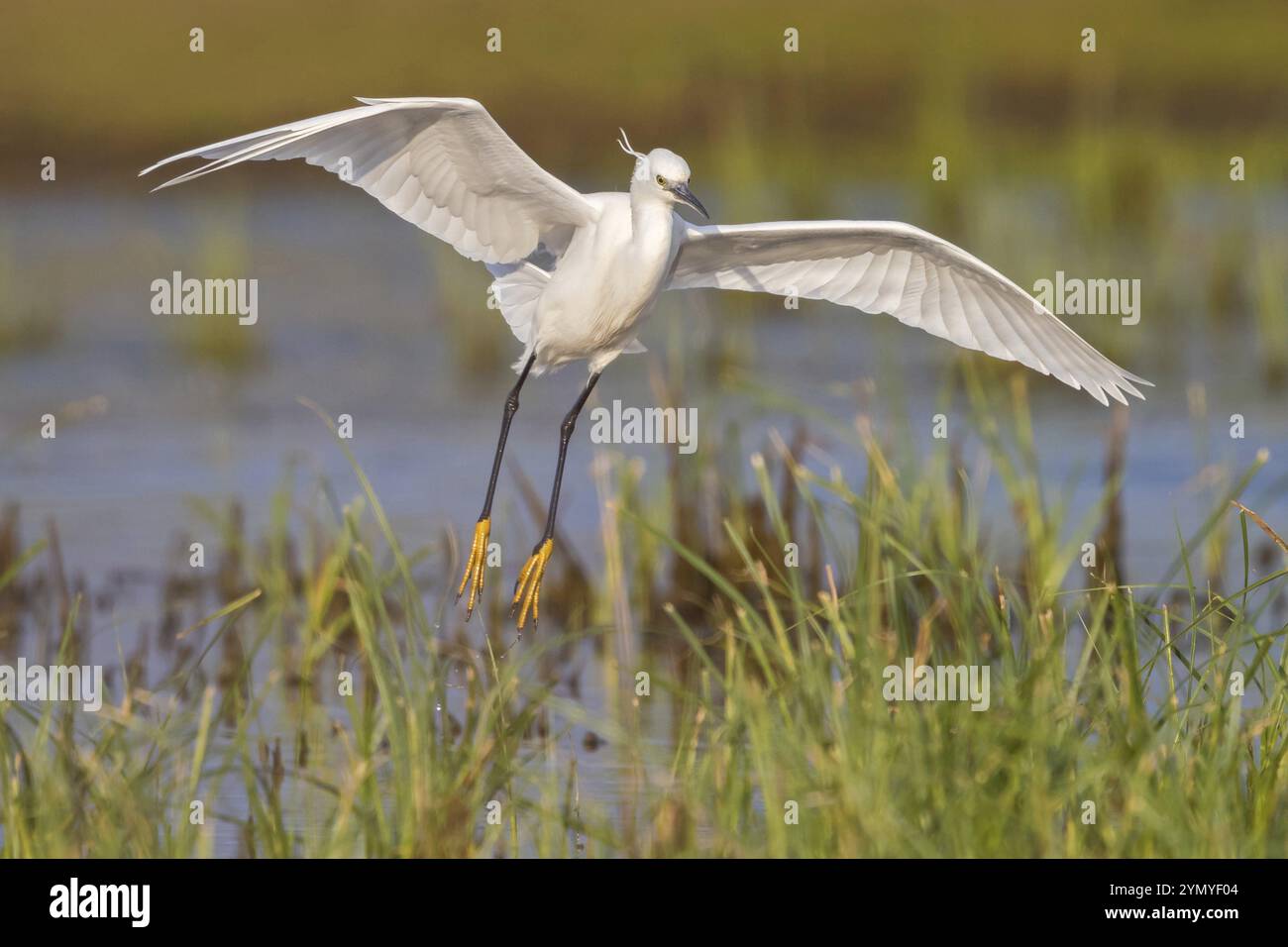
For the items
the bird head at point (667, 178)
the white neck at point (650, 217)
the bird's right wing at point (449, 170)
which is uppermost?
the bird's right wing at point (449, 170)

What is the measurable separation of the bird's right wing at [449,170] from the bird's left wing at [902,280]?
0.53 meters

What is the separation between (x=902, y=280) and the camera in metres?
7.09

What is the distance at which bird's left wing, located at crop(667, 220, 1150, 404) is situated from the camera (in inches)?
260

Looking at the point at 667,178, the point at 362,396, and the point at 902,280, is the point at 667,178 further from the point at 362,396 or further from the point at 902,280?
the point at 362,396

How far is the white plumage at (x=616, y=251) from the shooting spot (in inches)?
245

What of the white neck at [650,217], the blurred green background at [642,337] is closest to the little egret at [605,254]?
the white neck at [650,217]

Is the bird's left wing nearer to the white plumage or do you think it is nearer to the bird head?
the white plumage

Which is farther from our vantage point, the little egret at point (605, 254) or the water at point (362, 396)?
the water at point (362, 396)

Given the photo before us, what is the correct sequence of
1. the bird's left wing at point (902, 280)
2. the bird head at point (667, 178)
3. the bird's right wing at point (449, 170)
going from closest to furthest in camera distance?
the bird's right wing at point (449, 170)
the bird head at point (667, 178)
the bird's left wing at point (902, 280)

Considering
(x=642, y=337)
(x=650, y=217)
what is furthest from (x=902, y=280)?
(x=642, y=337)

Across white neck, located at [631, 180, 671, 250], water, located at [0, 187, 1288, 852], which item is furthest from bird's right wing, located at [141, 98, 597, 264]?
water, located at [0, 187, 1288, 852]

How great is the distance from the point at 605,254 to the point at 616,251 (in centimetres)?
5

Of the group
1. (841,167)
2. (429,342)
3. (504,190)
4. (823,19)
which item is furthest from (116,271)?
(504,190)

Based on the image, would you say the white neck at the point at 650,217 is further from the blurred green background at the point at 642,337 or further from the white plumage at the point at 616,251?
the blurred green background at the point at 642,337
